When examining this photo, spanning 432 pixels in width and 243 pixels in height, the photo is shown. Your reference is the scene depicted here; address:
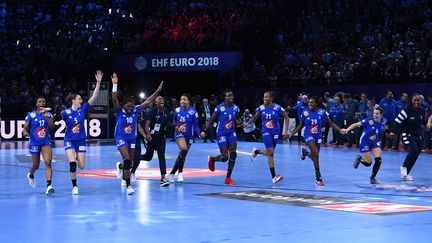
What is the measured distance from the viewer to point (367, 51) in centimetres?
3191

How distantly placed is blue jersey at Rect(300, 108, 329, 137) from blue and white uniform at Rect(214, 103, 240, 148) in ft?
4.99

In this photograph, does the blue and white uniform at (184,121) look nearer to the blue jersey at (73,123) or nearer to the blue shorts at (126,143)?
the blue shorts at (126,143)

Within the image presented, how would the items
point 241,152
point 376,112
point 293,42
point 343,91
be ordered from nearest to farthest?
1. point 376,112
2. point 241,152
3. point 343,91
4. point 293,42

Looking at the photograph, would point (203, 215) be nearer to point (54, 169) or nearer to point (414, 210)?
point (414, 210)

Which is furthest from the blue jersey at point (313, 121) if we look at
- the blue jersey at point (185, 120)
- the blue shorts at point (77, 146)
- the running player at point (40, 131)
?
the running player at point (40, 131)

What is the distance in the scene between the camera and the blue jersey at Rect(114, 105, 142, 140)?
15414 mm

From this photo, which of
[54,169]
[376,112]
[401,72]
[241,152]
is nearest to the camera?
[376,112]

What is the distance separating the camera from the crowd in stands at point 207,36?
33750 millimetres

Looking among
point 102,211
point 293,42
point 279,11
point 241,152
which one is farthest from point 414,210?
point 279,11

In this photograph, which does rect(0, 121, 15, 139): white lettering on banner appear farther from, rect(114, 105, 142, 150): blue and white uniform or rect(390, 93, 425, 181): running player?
rect(390, 93, 425, 181): running player

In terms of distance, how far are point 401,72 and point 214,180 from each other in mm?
13865

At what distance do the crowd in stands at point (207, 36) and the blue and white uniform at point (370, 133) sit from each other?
1435cm

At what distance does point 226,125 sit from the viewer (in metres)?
17.0

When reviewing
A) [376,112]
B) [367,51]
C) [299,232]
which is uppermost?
[367,51]
